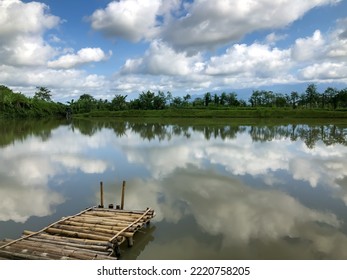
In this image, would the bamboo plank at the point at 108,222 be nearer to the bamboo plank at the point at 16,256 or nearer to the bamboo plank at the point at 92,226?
the bamboo plank at the point at 92,226

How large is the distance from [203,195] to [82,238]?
603 centimetres

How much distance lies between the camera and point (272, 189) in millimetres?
15016

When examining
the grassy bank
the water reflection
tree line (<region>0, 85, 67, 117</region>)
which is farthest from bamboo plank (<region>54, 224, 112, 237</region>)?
tree line (<region>0, 85, 67, 117</region>)

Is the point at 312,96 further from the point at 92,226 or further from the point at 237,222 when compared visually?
the point at 92,226

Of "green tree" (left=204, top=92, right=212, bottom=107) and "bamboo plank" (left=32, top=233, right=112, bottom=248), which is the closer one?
"bamboo plank" (left=32, top=233, right=112, bottom=248)

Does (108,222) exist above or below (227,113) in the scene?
below

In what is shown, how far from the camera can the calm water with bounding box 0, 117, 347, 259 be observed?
31.5ft

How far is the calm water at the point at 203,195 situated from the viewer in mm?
9602

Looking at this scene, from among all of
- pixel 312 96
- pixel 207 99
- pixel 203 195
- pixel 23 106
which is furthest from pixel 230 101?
pixel 203 195

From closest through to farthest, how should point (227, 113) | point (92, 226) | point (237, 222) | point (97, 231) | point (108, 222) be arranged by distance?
point (97, 231) < point (92, 226) < point (108, 222) < point (237, 222) < point (227, 113)

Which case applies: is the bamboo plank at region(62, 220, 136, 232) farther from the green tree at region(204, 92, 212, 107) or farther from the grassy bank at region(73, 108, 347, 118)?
the green tree at region(204, 92, 212, 107)

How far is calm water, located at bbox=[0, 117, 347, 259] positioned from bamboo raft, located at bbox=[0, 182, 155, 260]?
513 mm

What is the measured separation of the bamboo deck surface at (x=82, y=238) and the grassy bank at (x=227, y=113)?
6513 centimetres

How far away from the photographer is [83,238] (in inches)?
368
